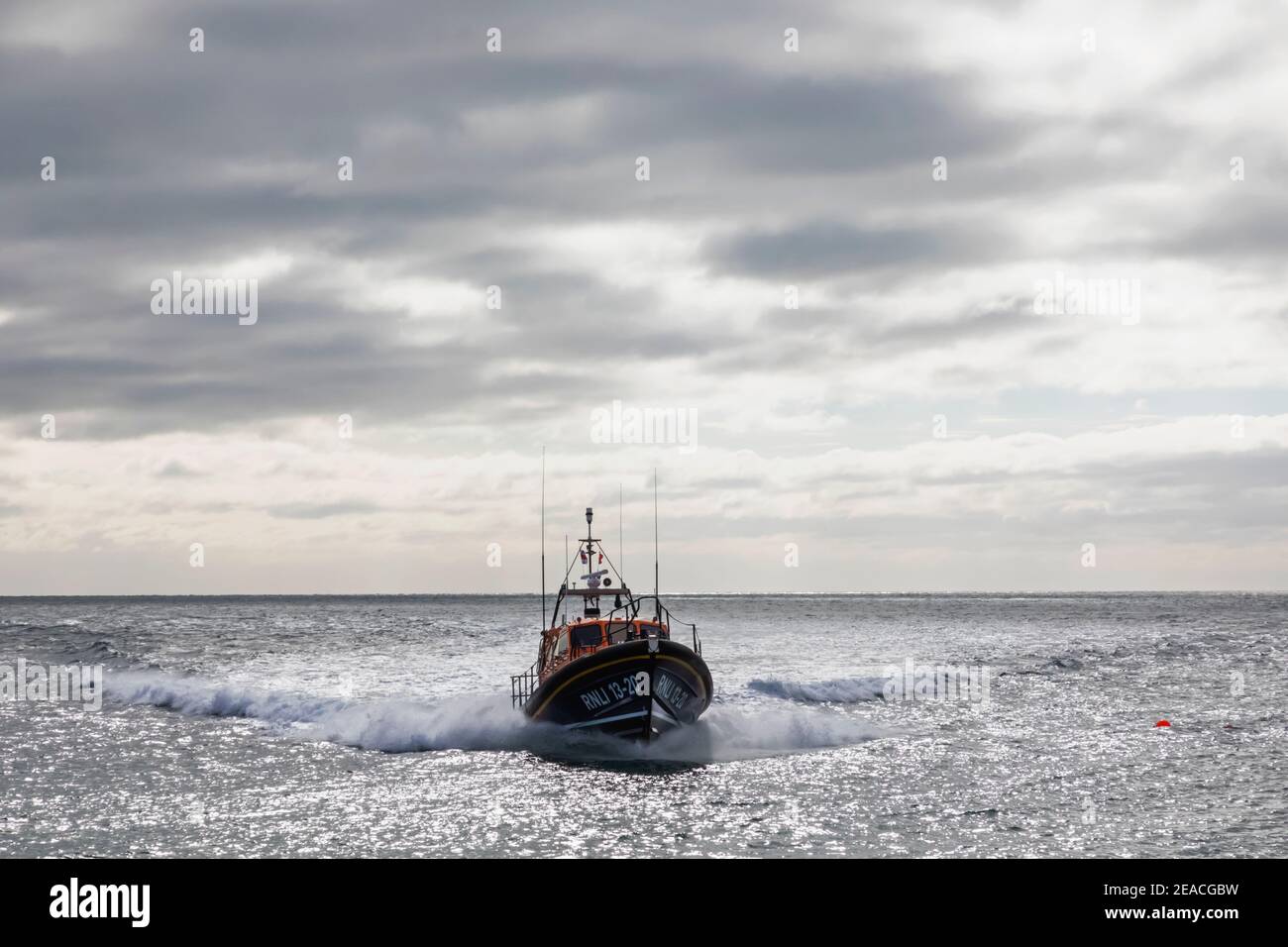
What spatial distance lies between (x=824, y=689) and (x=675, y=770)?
16900mm

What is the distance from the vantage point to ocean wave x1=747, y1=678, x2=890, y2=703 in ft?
125

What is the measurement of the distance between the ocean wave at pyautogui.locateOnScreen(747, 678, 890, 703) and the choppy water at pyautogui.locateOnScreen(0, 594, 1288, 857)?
0.16m

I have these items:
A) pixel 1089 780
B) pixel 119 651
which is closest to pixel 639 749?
pixel 1089 780

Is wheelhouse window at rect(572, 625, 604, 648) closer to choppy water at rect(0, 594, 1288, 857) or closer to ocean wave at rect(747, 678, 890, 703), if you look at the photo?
choppy water at rect(0, 594, 1288, 857)

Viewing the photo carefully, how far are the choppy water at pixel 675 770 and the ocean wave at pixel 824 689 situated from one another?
0.16 meters

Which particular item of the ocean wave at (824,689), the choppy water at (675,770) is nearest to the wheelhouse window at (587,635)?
the choppy water at (675,770)

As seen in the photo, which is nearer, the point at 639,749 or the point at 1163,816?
the point at 1163,816

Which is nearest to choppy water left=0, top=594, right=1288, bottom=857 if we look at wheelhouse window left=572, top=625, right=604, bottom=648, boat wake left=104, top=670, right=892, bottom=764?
boat wake left=104, top=670, right=892, bottom=764

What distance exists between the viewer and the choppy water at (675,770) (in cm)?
1734

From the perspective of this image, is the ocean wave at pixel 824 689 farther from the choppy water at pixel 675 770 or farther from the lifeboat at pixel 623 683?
the lifeboat at pixel 623 683

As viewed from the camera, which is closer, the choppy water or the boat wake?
the choppy water
